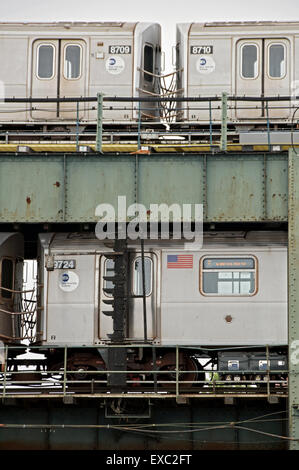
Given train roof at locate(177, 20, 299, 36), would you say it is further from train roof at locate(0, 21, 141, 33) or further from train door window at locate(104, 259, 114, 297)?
train door window at locate(104, 259, 114, 297)

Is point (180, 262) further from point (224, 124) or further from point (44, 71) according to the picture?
point (44, 71)

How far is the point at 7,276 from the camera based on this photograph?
82.8 ft

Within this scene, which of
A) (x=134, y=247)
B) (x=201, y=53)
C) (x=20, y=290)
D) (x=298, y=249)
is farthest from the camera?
(x=201, y=53)

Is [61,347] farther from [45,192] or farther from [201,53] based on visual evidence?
[201,53]

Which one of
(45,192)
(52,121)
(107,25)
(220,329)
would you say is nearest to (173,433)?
(220,329)

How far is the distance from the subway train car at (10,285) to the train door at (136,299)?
8.35 ft

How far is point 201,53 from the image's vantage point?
1205 inches

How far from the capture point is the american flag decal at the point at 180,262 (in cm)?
2403

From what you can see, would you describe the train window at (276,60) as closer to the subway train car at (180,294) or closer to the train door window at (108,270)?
the subway train car at (180,294)

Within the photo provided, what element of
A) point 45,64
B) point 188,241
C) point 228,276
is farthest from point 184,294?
point 45,64

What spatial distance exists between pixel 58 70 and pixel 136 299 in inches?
415

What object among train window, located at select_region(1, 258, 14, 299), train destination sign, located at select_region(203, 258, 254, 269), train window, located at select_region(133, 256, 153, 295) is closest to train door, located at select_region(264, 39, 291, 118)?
train destination sign, located at select_region(203, 258, 254, 269)

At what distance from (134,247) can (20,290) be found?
395cm

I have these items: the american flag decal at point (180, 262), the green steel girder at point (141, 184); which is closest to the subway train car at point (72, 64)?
the green steel girder at point (141, 184)
